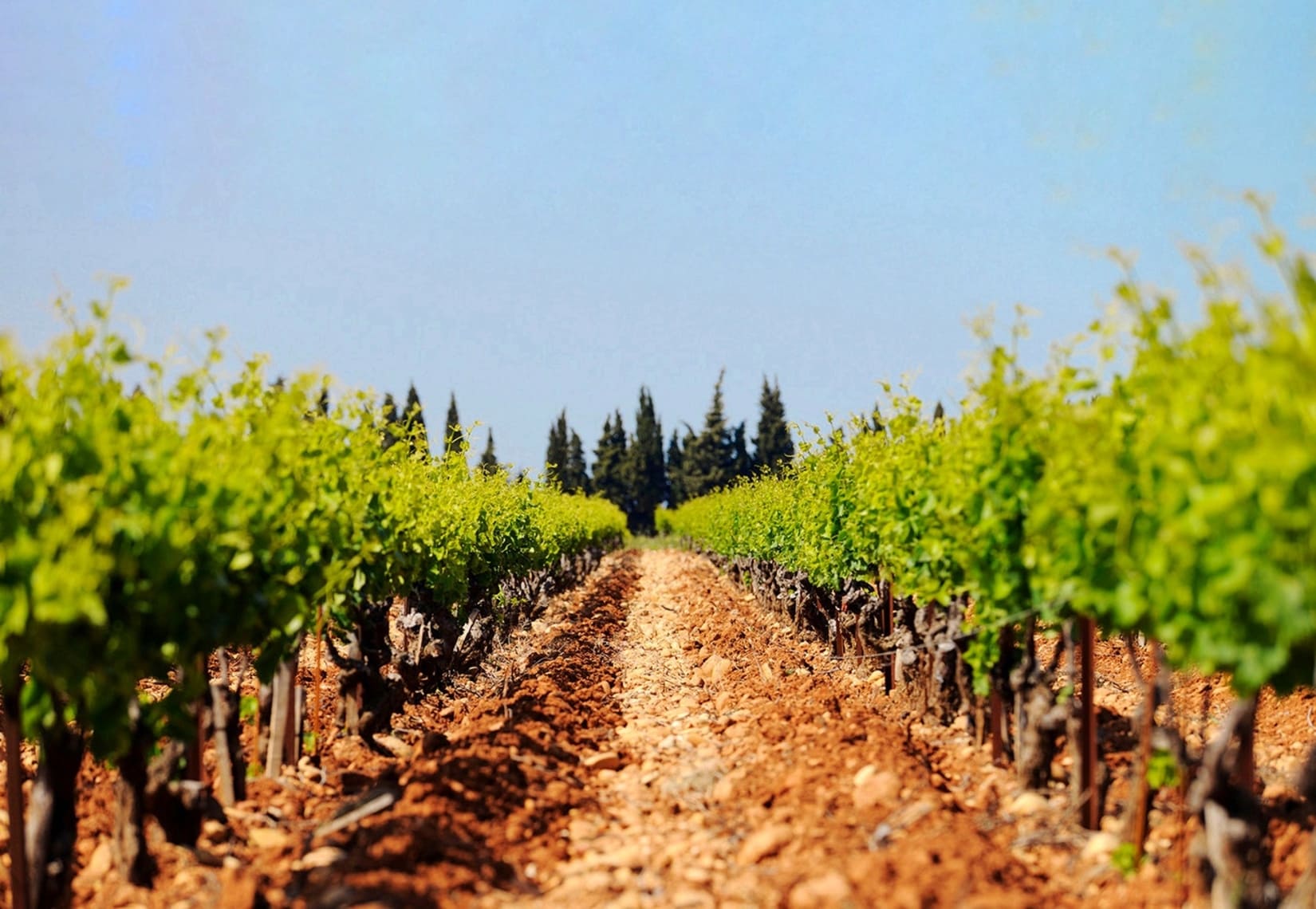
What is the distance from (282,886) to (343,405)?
3.84 metres

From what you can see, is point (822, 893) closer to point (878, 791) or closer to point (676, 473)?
point (878, 791)

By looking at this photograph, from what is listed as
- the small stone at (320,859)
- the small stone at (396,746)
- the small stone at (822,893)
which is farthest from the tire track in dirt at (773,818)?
the small stone at (396,746)

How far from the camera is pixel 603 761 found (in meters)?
7.82

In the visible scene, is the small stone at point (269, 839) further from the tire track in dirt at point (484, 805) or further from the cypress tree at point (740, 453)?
the cypress tree at point (740, 453)

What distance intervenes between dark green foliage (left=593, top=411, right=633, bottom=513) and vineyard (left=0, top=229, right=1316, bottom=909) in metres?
71.2

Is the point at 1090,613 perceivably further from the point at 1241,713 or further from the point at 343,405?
the point at 343,405

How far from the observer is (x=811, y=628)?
1512 centimetres

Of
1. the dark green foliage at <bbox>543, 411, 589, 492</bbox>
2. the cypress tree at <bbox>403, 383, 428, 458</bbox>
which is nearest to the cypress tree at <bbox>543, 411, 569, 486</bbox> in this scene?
the dark green foliage at <bbox>543, 411, 589, 492</bbox>

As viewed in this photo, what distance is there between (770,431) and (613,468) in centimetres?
1270

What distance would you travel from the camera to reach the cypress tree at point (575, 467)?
8044 centimetres

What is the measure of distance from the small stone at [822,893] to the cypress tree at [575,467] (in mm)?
75297

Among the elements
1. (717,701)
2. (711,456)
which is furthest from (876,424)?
(711,456)

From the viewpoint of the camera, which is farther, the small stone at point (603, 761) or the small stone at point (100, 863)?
the small stone at point (603, 761)

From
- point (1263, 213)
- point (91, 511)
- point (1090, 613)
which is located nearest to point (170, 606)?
point (91, 511)
